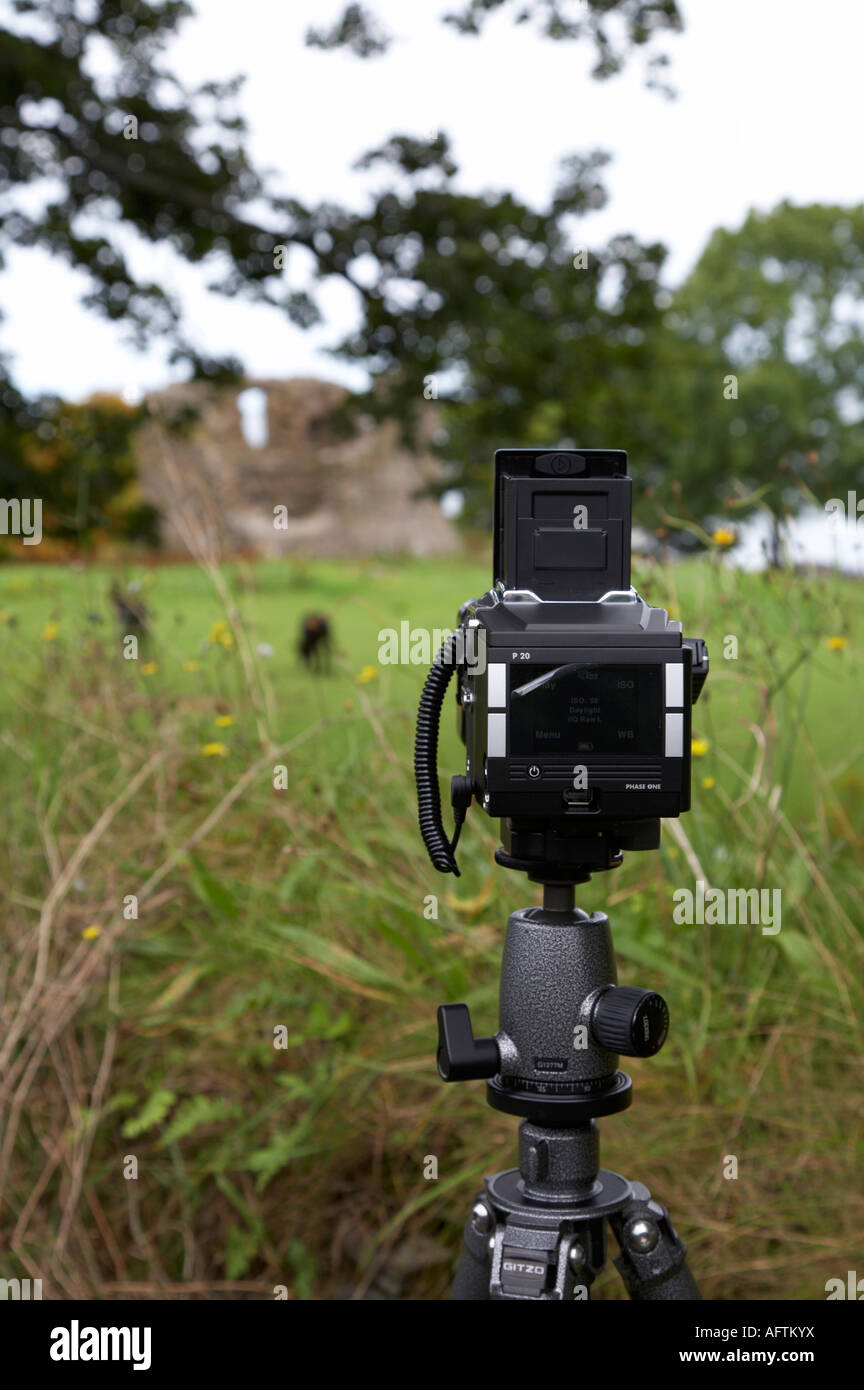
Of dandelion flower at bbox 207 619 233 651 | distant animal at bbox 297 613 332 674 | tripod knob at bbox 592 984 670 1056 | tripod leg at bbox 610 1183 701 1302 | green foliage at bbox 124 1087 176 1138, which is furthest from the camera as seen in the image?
distant animal at bbox 297 613 332 674

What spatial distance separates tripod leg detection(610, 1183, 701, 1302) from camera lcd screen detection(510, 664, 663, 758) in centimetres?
68

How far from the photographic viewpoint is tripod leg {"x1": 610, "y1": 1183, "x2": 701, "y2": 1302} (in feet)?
5.61

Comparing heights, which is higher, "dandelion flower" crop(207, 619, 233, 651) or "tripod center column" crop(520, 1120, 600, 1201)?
"dandelion flower" crop(207, 619, 233, 651)

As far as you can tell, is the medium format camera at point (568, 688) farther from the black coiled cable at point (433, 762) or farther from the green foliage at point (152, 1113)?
the green foliage at point (152, 1113)

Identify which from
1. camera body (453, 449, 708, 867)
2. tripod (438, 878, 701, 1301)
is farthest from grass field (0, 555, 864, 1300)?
camera body (453, 449, 708, 867)

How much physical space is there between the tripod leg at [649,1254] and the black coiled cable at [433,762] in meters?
0.55

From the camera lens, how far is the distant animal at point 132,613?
13.3 ft

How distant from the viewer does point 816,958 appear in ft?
9.54

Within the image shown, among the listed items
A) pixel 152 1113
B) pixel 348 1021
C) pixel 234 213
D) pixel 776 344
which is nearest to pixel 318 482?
pixel 776 344

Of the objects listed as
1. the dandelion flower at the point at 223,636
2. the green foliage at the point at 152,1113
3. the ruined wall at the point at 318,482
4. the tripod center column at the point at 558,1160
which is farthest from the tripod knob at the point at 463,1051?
the ruined wall at the point at 318,482

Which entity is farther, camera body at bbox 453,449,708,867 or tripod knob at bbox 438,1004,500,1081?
tripod knob at bbox 438,1004,500,1081

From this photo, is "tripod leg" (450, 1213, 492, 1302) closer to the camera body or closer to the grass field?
the camera body

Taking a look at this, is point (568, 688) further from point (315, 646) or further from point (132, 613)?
point (315, 646)

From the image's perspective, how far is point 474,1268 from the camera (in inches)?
68.6
